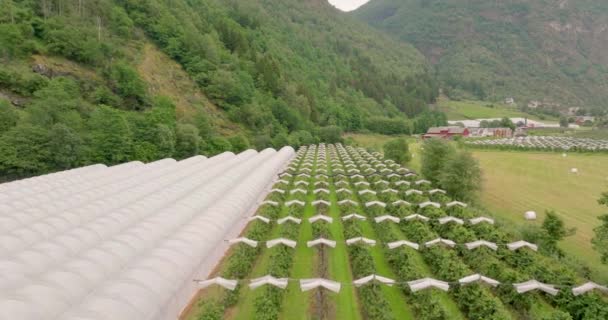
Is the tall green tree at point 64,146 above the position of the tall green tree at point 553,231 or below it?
above

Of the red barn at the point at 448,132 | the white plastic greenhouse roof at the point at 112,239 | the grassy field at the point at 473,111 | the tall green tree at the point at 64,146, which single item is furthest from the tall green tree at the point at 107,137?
the grassy field at the point at 473,111

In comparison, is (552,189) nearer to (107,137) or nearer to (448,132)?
(107,137)

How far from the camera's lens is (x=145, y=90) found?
64.5 metres

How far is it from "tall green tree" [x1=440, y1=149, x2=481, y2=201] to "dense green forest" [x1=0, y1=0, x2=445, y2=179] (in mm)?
37143

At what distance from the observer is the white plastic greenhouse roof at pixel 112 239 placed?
44.5 feet

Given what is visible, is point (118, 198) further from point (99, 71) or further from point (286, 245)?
point (99, 71)

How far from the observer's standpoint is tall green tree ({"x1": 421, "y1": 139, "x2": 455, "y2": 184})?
42.2 m

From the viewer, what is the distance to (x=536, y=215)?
34.4 meters

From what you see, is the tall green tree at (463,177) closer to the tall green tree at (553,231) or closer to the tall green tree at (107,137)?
the tall green tree at (553,231)

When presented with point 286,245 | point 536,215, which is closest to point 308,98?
point 536,215

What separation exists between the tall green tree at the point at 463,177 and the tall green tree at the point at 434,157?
4986 mm

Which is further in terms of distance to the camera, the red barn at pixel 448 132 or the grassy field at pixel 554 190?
the red barn at pixel 448 132

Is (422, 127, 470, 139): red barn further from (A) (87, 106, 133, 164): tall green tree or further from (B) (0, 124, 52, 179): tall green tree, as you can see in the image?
(B) (0, 124, 52, 179): tall green tree

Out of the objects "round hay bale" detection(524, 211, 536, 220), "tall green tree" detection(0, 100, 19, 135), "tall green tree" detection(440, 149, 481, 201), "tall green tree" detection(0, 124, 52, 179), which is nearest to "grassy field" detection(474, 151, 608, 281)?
"round hay bale" detection(524, 211, 536, 220)
